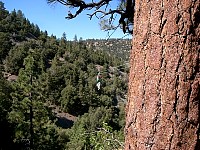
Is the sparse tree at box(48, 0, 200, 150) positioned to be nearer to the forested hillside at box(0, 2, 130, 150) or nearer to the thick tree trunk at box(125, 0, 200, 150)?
the thick tree trunk at box(125, 0, 200, 150)

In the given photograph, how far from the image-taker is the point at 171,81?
57.4 inches

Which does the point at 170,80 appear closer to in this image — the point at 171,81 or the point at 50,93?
the point at 171,81

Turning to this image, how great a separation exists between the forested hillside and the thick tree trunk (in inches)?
64.9

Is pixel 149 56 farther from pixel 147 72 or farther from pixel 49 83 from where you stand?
pixel 49 83

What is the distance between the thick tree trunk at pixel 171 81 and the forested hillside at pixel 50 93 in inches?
64.9

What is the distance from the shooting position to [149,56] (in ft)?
4.98

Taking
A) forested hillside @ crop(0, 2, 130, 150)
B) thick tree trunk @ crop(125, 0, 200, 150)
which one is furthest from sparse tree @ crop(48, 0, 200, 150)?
forested hillside @ crop(0, 2, 130, 150)

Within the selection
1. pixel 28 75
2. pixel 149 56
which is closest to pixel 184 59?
pixel 149 56

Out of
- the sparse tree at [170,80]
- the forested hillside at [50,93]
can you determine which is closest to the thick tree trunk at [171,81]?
the sparse tree at [170,80]

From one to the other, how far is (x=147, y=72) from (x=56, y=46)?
201 feet

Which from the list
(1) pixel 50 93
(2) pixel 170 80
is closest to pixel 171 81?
(2) pixel 170 80

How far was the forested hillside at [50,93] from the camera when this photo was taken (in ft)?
52.4

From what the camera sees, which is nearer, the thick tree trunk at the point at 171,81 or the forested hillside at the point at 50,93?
the thick tree trunk at the point at 171,81

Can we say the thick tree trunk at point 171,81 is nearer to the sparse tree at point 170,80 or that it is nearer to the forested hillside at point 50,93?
the sparse tree at point 170,80
